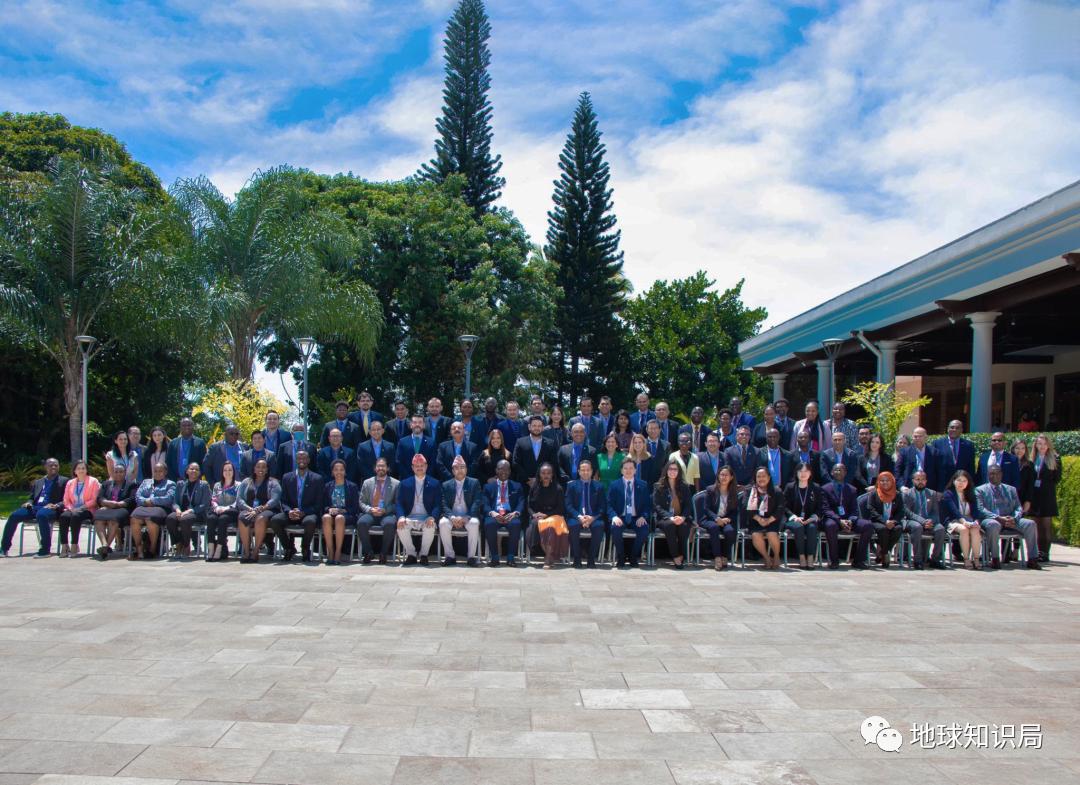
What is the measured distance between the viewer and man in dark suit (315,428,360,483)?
9.02 m

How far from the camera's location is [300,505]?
28.6 ft

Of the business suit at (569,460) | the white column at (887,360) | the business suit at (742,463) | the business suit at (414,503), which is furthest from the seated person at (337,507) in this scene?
the white column at (887,360)

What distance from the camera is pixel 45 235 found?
17.6 metres

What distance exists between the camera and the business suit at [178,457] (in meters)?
9.33

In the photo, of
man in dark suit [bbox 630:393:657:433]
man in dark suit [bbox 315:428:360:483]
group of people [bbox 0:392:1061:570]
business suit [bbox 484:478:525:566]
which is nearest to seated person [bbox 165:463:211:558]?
group of people [bbox 0:392:1061:570]

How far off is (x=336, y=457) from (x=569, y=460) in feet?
8.28

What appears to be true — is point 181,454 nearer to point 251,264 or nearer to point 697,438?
point 697,438

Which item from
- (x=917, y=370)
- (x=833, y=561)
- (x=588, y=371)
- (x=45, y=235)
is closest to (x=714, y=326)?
(x=588, y=371)

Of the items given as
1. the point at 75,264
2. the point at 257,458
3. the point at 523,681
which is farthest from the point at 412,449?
the point at 75,264

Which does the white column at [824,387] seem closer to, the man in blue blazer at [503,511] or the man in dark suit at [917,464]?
the man in dark suit at [917,464]

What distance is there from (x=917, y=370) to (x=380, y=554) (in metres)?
22.7

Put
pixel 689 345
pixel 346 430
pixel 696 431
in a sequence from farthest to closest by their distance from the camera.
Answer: pixel 689 345 → pixel 696 431 → pixel 346 430

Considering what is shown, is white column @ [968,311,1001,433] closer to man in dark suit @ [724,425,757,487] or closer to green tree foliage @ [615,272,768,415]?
man in dark suit @ [724,425,757,487]

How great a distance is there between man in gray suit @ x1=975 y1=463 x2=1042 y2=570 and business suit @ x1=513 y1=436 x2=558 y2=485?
457 centimetres
